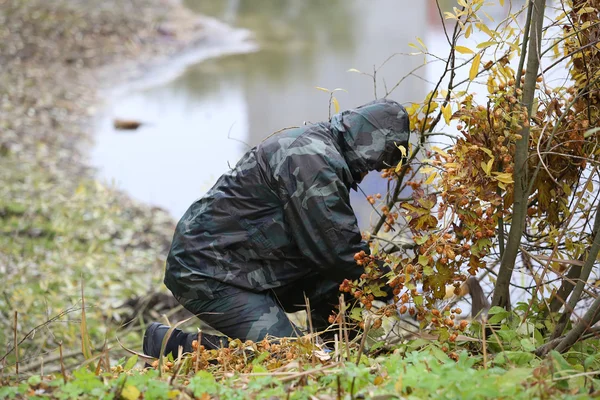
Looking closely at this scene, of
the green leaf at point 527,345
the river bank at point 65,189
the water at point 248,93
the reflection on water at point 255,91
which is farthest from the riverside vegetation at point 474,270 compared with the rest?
the water at point 248,93

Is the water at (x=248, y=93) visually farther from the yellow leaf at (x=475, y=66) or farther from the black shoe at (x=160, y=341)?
the yellow leaf at (x=475, y=66)

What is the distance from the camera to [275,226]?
3.29 meters

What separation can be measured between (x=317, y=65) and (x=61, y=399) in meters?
12.6

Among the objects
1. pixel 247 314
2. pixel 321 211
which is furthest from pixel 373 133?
pixel 247 314

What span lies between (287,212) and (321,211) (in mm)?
189

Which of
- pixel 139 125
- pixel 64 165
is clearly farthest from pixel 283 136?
pixel 139 125

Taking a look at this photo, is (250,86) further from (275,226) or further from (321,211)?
(321,211)

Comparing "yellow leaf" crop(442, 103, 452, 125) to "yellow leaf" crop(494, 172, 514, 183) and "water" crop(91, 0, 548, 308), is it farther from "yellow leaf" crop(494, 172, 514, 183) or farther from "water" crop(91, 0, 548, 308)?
"water" crop(91, 0, 548, 308)

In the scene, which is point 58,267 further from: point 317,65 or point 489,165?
point 317,65

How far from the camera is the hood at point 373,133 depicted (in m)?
3.16

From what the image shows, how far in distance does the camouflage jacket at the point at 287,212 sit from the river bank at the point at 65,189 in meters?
0.58

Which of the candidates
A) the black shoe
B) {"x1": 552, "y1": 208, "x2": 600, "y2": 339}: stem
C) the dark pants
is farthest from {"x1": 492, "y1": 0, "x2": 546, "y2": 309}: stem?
the black shoe

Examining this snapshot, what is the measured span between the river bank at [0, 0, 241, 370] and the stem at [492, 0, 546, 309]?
5.62 ft

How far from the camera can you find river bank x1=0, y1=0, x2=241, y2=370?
5285 millimetres
